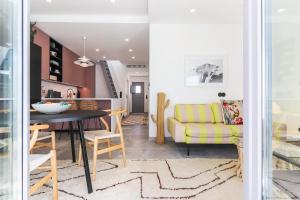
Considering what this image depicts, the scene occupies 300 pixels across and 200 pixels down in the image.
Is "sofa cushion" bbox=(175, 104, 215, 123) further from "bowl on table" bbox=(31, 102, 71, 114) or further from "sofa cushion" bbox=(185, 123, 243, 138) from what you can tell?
"bowl on table" bbox=(31, 102, 71, 114)

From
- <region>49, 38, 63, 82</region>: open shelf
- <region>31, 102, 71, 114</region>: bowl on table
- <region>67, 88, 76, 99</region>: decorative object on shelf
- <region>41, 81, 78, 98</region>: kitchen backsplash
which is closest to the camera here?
<region>31, 102, 71, 114</region>: bowl on table

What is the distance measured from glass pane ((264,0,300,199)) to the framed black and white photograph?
3.30 meters

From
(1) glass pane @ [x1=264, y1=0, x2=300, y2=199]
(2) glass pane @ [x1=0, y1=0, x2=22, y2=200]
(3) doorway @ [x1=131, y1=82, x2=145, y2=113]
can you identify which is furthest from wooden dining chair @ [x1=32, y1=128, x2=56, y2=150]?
(3) doorway @ [x1=131, y1=82, x2=145, y2=113]

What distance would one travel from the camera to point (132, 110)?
43.3 ft

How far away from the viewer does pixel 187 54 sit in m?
4.40

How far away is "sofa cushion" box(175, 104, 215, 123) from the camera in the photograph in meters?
3.85

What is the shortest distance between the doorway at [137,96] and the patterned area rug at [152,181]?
1039 cm

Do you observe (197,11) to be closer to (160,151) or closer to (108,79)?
(160,151)

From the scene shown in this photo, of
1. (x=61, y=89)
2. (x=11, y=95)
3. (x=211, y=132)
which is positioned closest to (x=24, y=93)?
(x=11, y=95)

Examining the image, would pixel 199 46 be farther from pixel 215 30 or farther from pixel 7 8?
pixel 7 8

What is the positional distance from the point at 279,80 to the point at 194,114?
2988mm

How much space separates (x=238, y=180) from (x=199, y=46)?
3.01m

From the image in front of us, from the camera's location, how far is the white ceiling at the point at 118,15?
357cm

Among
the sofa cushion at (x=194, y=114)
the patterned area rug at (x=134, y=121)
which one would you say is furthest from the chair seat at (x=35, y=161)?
the patterned area rug at (x=134, y=121)
